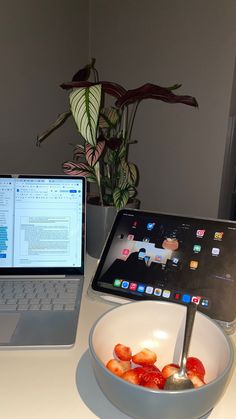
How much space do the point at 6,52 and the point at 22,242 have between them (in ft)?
2.15

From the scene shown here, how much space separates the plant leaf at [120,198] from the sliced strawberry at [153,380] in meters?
0.49


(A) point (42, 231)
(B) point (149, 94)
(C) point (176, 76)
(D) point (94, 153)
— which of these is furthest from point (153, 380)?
(C) point (176, 76)

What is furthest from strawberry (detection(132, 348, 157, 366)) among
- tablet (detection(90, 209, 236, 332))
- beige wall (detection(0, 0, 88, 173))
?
beige wall (detection(0, 0, 88, 173))

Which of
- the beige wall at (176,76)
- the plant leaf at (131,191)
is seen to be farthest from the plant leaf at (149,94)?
the beige wall at (176,76)

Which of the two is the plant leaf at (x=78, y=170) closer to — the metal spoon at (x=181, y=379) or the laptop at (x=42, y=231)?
the laptop at (x=42, y=231)

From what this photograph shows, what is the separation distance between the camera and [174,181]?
187cm

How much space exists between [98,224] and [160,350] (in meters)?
0.43

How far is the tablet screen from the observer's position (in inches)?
26.1

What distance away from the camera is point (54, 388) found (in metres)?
0.50

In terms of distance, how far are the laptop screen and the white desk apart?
9.6 inches

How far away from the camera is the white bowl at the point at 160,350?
1.33ft

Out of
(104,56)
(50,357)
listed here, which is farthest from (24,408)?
(104,56)

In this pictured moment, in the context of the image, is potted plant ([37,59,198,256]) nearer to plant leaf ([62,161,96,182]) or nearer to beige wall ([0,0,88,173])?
plant leaf ([62,161,96,182])

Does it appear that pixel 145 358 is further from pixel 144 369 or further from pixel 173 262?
pixel 173 262
